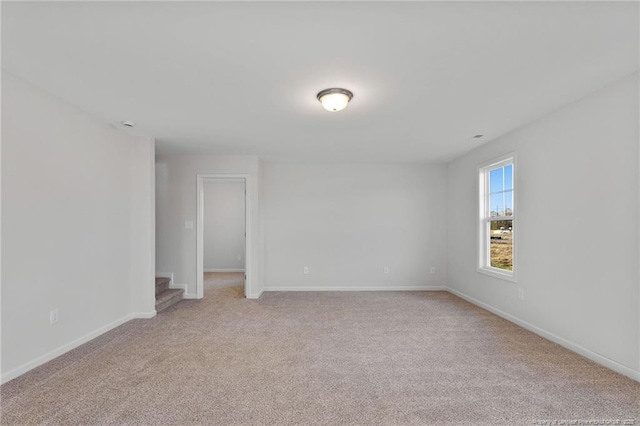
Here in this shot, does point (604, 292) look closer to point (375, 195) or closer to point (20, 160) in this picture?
point (375, 195)

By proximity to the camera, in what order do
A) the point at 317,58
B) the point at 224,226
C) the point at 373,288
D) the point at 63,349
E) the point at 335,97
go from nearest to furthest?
the point at 317,58 < the point at 335,97 < the point at 63,349 < the point at 373,288 < the point at 224,226

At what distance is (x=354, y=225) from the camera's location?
6016mm

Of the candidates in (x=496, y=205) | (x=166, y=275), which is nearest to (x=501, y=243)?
(x=496, y=205)

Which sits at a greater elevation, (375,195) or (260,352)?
(375,195)

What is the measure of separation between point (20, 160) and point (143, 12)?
5.97 feet

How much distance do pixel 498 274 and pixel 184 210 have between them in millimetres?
4835

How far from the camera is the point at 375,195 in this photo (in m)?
6.03

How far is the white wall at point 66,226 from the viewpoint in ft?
8.27

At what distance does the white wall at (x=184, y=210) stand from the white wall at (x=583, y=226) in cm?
368

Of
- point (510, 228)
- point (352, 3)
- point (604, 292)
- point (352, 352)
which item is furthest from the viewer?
point (510, 228)

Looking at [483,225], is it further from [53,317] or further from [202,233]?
[53,317]

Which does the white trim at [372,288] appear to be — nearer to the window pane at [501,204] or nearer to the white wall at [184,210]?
the white wall at [184,210]

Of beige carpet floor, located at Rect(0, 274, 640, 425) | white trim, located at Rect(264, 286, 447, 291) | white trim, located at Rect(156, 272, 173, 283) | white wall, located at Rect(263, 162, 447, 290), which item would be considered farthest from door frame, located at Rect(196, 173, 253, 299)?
beige carpet floor, located at Rect(0, 274, 640, 425)

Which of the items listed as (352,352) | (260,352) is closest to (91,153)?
(260,352)
